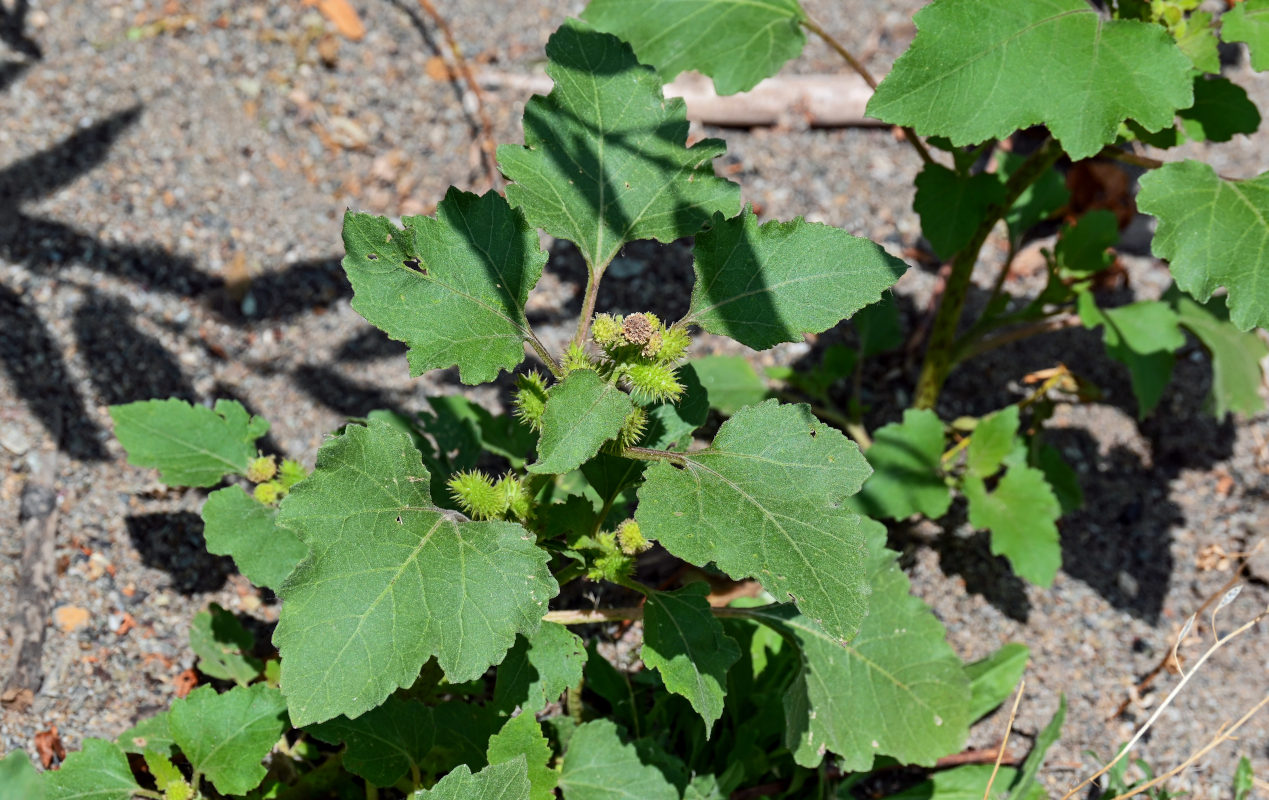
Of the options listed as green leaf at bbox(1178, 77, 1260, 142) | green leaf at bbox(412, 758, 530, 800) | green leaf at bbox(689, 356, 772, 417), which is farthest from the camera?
green leaf at bbox(689, 356, 772, 417)

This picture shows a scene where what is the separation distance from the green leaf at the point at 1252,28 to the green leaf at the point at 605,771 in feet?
6.86

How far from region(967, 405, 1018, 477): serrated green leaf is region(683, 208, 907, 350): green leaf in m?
1.34

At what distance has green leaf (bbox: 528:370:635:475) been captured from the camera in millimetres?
1730

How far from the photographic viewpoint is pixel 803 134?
4.09m

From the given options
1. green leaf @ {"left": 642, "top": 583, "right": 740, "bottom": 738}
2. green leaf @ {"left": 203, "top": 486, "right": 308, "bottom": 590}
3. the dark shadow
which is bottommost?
the dark shadow

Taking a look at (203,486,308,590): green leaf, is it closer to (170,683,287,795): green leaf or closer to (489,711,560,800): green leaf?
(170,683,287,795): green leaf

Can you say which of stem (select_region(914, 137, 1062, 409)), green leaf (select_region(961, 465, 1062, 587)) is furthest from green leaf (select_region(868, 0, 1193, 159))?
green leaf (select_region(961, 465, 1062, 587))

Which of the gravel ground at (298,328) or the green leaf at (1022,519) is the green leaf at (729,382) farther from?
the green leaf at (1022,519)

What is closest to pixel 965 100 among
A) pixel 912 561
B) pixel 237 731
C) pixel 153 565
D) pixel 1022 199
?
pixel 1022 199

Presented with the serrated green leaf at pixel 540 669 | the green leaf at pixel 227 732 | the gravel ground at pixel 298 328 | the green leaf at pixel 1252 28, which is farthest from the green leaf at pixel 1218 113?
the green leaf at pixel 227 732

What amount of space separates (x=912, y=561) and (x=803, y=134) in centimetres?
174

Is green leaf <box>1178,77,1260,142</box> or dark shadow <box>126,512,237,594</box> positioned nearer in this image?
green leaf <box>1178,77,1260,142</box>

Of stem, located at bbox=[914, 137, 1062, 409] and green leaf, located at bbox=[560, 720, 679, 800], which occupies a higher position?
stem, located at bbox=[914, 137, 1062, 409]

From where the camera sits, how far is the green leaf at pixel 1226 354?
3.09 metres
